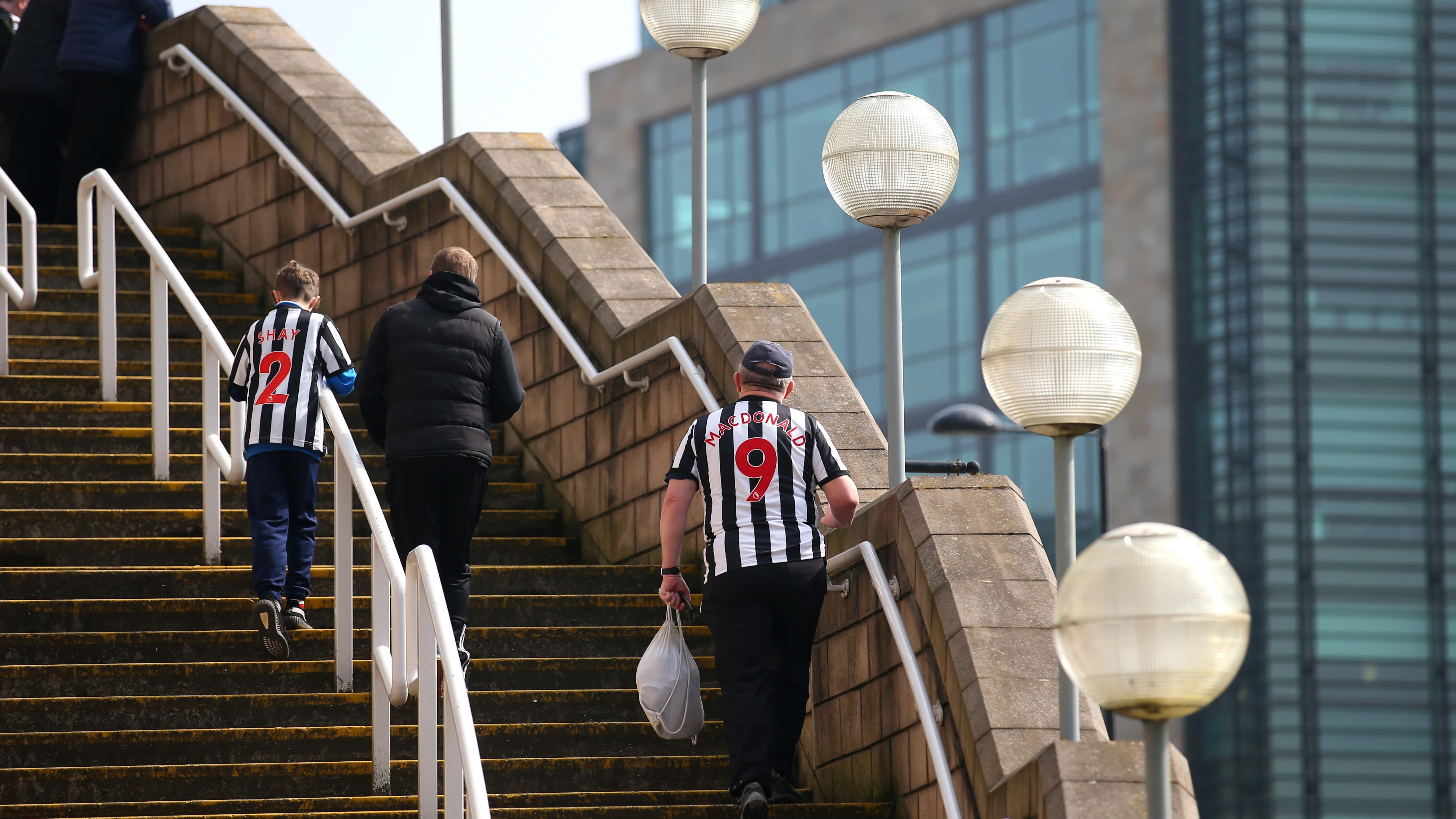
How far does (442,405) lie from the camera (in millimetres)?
7617

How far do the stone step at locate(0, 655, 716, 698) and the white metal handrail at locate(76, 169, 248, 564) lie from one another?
28.3 inches

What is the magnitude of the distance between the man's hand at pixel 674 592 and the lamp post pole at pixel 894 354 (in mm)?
817

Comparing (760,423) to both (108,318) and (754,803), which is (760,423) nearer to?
(754,803)

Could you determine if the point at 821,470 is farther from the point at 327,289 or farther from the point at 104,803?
the point at 327,289

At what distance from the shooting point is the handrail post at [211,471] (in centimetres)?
837

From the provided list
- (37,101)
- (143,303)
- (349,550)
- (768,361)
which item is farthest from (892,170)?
(37,101)

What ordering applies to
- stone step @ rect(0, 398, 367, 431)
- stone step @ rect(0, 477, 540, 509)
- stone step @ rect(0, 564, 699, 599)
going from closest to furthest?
stone step @ rect(0, 564, 699, 599) → stone step @ rect(0, 477, 540, 509) → stone step @ rect(0, 398, 367, 431)

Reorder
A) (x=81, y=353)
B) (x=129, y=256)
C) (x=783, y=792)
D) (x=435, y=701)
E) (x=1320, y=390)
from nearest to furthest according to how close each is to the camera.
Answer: (x=435, y=701) → (x=783, y=792) → (x=81, y=353) → (x=129, y=256) → (x=1320, y=390)

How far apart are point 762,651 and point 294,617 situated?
1778 millimetres

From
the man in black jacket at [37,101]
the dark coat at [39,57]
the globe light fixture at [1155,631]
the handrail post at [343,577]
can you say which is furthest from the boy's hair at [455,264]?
the dark coat at [39,57]

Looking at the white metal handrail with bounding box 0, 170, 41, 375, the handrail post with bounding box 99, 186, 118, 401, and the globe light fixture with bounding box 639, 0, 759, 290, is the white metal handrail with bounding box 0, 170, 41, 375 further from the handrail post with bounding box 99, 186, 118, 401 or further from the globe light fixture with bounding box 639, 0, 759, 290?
the globe light fixture with bounding box 639, 0, 759, 290

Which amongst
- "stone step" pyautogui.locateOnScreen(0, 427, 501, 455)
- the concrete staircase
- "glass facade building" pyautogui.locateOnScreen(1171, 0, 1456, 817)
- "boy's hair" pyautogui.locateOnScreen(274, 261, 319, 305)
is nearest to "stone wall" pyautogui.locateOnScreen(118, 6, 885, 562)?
the concrete staircase

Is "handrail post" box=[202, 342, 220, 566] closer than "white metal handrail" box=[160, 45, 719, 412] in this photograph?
Yes

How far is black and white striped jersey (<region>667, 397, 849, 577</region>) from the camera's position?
22.6 feet
